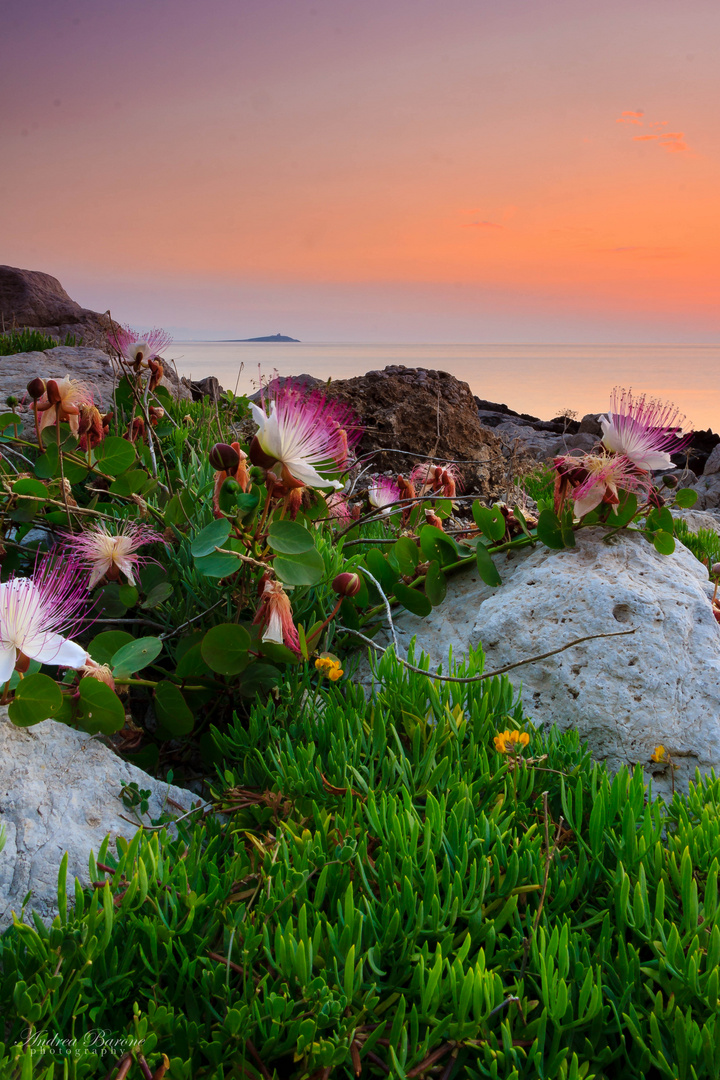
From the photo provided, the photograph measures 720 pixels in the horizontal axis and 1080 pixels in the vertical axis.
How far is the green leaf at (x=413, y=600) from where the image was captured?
2674 mm

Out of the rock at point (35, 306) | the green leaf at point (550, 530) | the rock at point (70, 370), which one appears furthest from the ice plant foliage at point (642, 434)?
the rock at point (35, 306)

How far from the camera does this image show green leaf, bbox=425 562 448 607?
271 cm

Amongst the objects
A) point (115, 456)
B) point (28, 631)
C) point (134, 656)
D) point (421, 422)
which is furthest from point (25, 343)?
point (28, 631)

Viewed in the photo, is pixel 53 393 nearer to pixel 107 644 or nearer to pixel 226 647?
pixel 107 644

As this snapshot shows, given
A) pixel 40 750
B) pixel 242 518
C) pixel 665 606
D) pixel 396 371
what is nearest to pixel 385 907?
pixel 40 750

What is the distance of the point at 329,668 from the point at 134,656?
0.55 metres

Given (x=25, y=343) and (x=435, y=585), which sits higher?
(x=25, y=343)

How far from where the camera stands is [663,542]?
2.83 meters

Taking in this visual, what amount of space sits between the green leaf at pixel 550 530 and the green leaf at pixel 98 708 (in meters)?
1.56

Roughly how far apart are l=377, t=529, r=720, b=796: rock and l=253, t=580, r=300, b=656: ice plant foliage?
716 millimetres

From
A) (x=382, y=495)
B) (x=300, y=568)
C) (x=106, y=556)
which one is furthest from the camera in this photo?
(x=382, y=495)

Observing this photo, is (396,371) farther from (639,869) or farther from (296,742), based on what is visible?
(639,869)

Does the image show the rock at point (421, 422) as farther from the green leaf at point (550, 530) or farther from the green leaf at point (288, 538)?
the green leaf at point (288, 538)

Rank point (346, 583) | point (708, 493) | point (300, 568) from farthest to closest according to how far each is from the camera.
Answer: point (708, 493) → point (346, 583) → point (300, 568)
